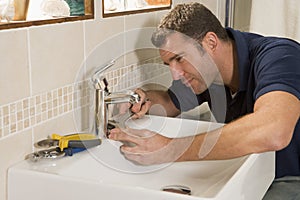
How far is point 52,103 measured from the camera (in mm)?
1364

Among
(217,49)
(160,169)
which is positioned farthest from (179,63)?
(160,169)

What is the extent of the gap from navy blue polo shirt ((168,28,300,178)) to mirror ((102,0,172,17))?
0.92 ft

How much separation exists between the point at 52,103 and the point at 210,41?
651 mm

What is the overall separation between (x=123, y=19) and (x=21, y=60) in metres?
0.52

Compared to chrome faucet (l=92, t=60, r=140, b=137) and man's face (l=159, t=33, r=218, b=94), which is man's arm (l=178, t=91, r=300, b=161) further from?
man's face (l=159, t=33, r=218, b=94)

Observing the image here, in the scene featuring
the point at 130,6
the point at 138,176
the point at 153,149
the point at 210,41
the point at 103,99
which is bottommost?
the point at 138,176

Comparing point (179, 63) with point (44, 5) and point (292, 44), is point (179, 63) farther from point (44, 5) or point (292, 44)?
point (44, 5)

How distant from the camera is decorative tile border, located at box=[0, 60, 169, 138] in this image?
1.21 metres

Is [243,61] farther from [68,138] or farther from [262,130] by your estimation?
[68,138]

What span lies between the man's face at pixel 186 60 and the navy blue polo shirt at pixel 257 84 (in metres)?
0.09

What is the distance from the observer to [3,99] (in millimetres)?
1174

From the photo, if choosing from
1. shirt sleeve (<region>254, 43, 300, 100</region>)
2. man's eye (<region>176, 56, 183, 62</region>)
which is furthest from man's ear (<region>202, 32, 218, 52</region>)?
shirt sleeve (<region>254, 43, 300, 100</region>)

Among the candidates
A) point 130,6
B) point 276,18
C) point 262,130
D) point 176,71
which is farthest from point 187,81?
point 276,18

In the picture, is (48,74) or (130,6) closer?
(48,74)
